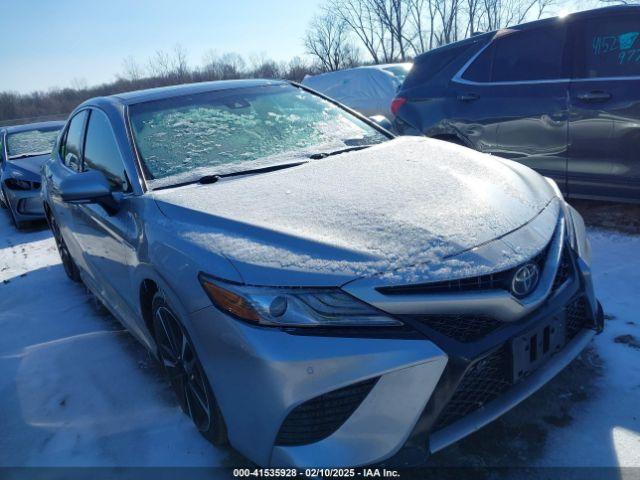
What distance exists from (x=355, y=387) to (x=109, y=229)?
1.74 m

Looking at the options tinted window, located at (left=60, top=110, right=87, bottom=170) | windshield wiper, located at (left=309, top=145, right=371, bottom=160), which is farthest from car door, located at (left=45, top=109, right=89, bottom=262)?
windshield wiper, located at (left=309, top=145, right=371, bottom=160)

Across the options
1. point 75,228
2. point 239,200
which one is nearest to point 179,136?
point 239,200

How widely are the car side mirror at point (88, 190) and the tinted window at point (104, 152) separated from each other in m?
0.09

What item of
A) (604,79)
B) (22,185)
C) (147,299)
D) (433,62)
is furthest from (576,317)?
(22,185)

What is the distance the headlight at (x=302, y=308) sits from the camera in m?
1.62

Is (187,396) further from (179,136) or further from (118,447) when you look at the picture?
(179,136)

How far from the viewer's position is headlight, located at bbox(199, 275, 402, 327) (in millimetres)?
1623

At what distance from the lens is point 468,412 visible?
1718 millimetres

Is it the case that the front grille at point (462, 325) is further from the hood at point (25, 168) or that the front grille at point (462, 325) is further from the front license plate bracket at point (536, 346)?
the hood at point (25, 168)

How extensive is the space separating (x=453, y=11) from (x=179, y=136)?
138 feet

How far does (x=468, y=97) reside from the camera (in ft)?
15.4

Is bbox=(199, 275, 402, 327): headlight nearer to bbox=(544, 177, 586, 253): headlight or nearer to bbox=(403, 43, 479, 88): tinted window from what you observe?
bbox=(544, 177, 586, 253): headlight

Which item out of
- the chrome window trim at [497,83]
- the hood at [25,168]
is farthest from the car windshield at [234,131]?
the hood at [25,168]

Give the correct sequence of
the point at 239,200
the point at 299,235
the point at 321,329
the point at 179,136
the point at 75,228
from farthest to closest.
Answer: the point at 75,228 → the point at 179,136 → the point at 239,200 → the point at 299,235 → the point at 321,329
